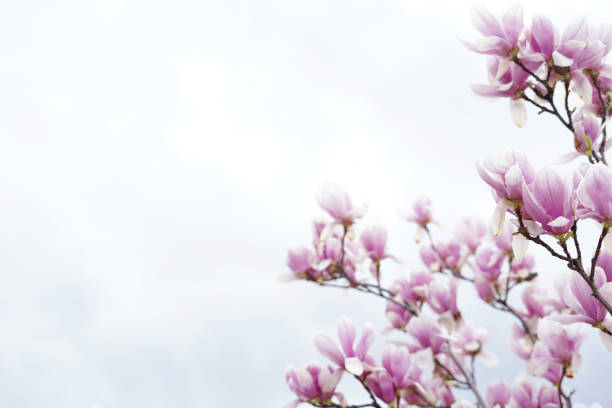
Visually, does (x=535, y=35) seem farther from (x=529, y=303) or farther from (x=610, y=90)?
(x=529, y=303)

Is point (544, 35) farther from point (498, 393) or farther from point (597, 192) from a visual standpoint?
point (498, 393)

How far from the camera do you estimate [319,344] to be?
2225 millimetres

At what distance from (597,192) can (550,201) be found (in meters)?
0.10

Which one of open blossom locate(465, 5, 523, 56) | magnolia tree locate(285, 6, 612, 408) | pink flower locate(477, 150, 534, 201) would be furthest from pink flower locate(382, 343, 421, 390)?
open blossom locate(465, 5, 523, 56)

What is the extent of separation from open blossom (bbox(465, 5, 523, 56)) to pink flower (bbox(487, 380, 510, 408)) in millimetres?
1320

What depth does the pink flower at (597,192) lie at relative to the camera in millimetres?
1333

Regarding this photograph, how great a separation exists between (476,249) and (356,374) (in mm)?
1468

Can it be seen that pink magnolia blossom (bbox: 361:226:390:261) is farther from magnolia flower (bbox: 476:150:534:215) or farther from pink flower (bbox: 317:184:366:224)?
magnolia flower (bbox: 476:150:534:215)

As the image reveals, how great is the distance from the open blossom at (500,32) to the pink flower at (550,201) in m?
0.57

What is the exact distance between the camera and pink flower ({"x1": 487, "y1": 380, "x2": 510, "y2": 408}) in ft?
7.81

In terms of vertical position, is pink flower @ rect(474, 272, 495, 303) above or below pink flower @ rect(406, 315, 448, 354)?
above

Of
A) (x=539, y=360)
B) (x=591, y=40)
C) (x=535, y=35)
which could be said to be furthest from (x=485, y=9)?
(x=539, y=360)

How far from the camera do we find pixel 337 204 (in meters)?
2.77

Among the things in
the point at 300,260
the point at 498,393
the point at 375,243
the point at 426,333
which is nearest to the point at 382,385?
the point at 426,333
